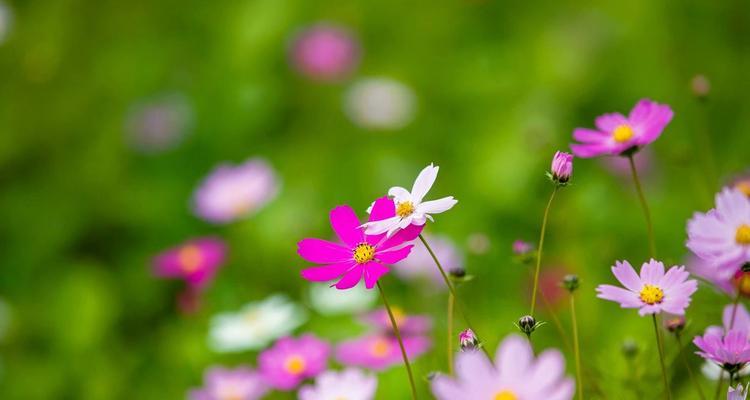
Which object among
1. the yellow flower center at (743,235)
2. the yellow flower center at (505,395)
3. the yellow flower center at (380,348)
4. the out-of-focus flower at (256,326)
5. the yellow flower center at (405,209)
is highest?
the out-of-focus flower at (256,326)

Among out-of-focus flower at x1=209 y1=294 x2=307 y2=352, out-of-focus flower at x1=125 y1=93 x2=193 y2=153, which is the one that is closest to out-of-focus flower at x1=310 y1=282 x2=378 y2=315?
out-of-focus flower at x1=209 y1=294 x2=307 y2=352

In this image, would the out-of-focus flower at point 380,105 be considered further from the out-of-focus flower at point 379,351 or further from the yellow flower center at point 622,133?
the yellow flower center at point 622,133

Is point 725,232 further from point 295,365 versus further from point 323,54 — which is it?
point 323,54

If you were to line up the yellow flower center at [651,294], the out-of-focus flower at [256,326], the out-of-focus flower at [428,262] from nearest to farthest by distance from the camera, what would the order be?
the yellow flower center at [651,294], the out-of-focus flower at [256,326], the out-of-focus flower at [428,262]

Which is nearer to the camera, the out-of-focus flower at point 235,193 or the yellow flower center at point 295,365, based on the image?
the yellow flower center at point 295,365

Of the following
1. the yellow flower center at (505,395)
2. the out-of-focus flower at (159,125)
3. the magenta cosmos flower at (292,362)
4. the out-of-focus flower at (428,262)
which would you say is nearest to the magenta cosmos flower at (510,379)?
the yellow flower center at (505,395)

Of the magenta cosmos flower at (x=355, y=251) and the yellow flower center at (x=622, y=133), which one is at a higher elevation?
the yellow flower center at (x=622, y=133)

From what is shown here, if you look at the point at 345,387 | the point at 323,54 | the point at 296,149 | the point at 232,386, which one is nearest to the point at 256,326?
the point at 232,386
